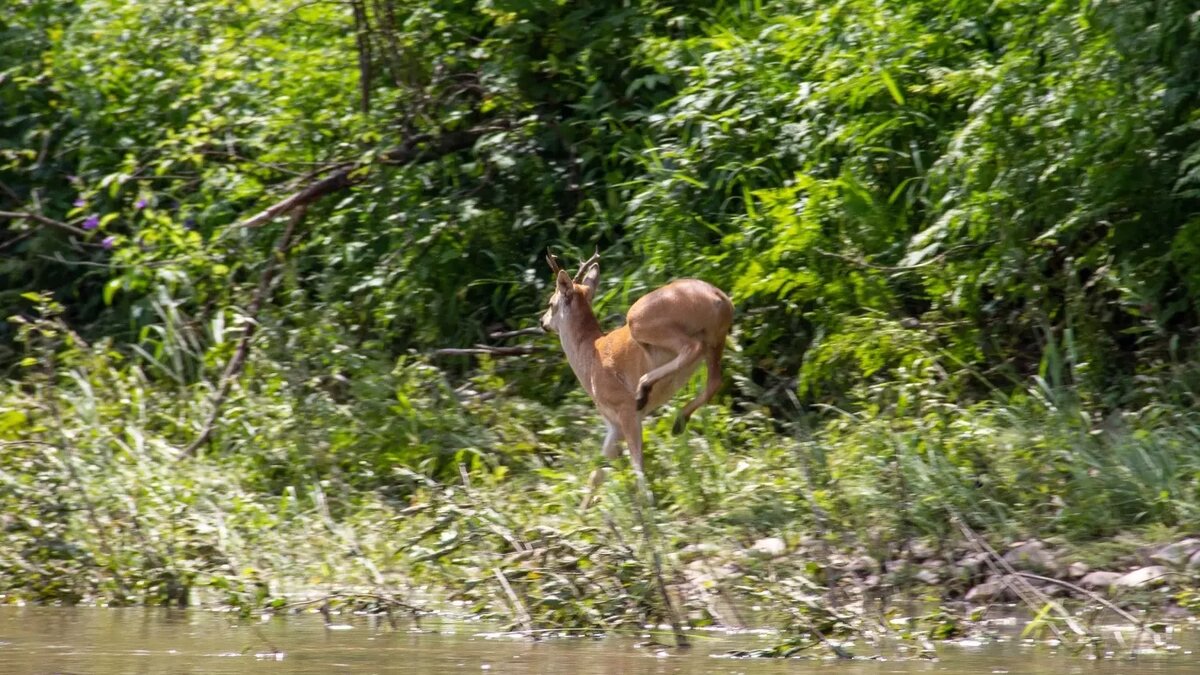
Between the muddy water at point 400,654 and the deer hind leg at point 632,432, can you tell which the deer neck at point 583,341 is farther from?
the muddy water at point 400,654

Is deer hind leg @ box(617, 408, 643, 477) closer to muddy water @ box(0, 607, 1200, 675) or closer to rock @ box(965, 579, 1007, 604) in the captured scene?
muddy water @ box(0, 607, 1200, 675)

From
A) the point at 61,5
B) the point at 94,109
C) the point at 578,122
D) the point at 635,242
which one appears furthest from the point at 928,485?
the point at 61,5

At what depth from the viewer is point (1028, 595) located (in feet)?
24.0

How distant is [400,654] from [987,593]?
262 centimetres

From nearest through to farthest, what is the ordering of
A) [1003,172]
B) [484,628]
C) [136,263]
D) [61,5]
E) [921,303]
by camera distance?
[484,628] < [1003,172] < [921,303] < [136,263] < [61,5]

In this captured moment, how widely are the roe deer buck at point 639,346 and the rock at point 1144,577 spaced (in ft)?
8.06

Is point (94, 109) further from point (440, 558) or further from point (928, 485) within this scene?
point (928, 485)

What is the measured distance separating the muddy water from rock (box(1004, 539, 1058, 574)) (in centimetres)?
118

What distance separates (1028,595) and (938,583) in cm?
46

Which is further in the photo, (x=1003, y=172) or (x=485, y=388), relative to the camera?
(x=485, y=388)

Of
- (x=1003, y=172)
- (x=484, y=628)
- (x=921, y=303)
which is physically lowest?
(x=484, y=628)

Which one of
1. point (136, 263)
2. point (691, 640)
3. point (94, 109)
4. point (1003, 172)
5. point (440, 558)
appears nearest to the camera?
point (691, 640)

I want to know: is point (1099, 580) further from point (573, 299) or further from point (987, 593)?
point (573, 299)

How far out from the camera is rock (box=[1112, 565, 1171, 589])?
22.9 ft
